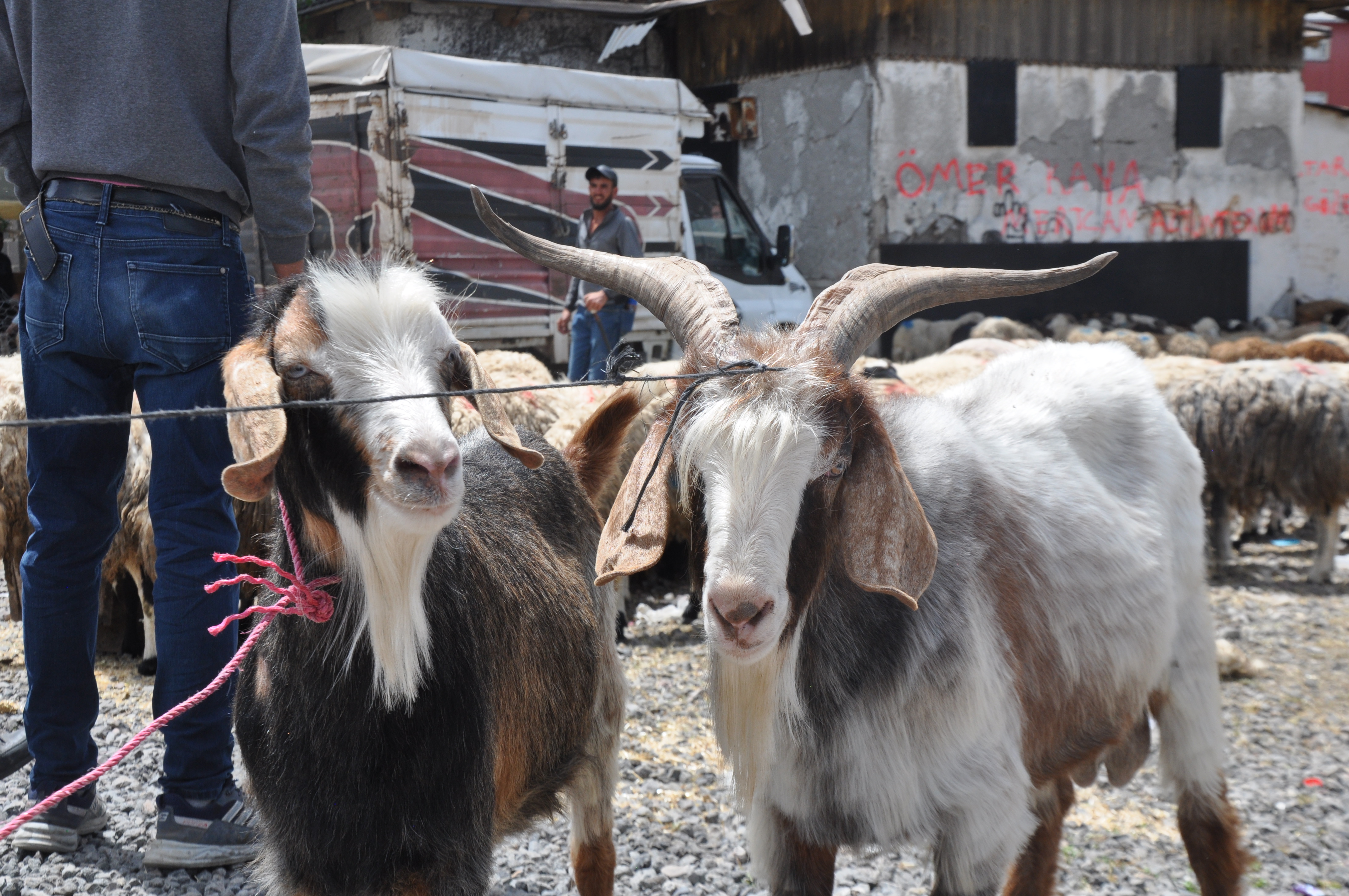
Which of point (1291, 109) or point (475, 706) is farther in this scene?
point (1291, 109)

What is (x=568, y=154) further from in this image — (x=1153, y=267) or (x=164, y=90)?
(x=1153, y=267)

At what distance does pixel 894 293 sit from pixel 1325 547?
5932mm

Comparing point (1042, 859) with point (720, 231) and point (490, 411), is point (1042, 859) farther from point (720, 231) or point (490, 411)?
point (720, 231)

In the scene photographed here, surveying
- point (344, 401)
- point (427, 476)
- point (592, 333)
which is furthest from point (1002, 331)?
point (344, 401)

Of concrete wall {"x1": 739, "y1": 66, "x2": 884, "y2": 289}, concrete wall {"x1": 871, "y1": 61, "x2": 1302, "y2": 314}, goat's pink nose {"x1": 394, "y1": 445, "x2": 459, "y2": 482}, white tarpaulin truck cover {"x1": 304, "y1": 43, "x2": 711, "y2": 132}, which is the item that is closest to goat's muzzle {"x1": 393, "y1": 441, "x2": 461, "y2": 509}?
goat's pink nose {"x1": 394, "y1": 445, "x2": 459, "y2": 482}

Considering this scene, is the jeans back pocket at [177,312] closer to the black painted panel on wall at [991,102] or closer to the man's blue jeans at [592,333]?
the man's blue jeans at [592,333]

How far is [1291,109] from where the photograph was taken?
16.7 m

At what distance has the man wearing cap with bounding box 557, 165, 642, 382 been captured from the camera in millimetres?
7719

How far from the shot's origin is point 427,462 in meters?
1.89

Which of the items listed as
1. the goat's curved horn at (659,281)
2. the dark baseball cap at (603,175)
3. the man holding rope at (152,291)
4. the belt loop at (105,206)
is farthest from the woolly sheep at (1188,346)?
the belt loop at (105,206)

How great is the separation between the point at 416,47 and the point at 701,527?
13633 millimetres

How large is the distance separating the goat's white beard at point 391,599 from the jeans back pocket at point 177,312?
35.7 inches

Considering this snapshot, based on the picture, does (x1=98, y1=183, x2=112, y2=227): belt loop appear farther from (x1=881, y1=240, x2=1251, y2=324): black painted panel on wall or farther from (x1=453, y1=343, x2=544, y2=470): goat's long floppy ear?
(x1=881, y1=240, x2=1251, y2=324): black painted panel on wall

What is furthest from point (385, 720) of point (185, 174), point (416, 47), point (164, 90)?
point (416, 47)
